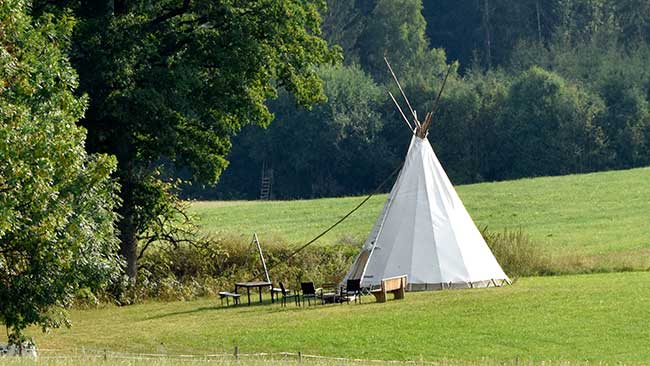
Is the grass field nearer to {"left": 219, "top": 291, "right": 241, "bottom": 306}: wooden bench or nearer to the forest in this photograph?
the forest

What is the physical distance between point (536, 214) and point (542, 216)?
76 cm

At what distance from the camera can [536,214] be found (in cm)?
5703

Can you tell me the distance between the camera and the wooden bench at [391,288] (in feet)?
114

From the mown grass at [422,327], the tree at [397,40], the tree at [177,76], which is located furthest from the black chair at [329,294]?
the tree at [397,40]

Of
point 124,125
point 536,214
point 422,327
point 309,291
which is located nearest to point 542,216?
point 536,214

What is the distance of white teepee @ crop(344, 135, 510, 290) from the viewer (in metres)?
37.2

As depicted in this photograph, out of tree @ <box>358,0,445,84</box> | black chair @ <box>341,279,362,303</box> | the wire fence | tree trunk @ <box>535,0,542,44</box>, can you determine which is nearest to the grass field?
black chair @ <box>341,279,362,303</box>

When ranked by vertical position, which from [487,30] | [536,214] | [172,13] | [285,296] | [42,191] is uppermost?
[487,30]

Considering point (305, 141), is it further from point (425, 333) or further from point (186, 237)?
point (425, 333)

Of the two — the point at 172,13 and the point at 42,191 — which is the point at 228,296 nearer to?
the point at 172,13

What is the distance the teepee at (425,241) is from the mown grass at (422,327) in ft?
3.45

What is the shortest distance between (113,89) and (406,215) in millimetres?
8586

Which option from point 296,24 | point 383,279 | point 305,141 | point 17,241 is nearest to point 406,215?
point 383,279

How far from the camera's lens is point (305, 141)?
3558 inches
